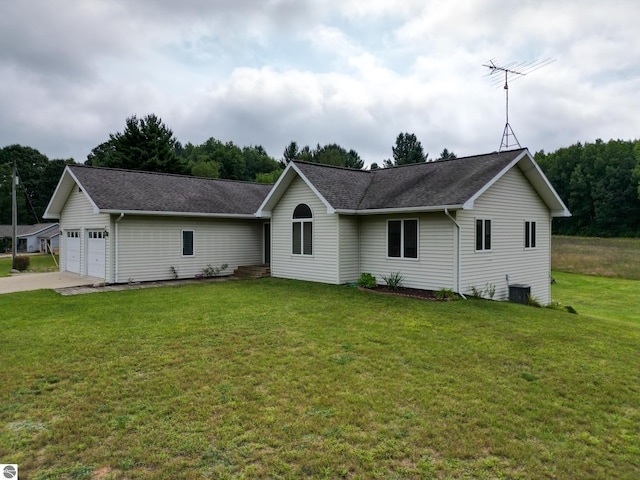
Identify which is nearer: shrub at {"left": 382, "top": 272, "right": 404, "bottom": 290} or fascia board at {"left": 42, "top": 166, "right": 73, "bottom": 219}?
shrub at {"left": 382, "top": 272, "right": 404, "bottom": 290}

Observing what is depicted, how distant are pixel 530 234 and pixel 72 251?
20.2 meters

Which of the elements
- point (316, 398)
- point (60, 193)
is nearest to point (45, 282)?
point (60, 193)

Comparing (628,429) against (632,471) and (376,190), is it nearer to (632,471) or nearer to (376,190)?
(632,471)

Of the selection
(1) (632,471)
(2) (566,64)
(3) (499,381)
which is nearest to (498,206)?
(2) (566,64)

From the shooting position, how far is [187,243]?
56.9ft

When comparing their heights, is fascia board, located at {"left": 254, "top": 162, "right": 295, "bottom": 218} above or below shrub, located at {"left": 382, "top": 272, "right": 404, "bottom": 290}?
above

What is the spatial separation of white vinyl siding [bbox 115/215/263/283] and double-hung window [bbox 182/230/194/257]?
121 mm

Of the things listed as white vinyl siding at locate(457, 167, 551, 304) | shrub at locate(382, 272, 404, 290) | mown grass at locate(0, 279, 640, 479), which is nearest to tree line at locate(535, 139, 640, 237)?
white vinyl siding at locate(457, 167, 551, 304)

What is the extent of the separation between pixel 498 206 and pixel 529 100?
1212cm

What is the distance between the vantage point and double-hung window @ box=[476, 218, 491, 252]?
13157 mm

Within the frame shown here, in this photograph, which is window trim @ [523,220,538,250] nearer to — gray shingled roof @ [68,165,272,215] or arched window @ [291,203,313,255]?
arched window @ [291,203,313,255]

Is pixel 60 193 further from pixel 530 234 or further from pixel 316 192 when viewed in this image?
pixel 530 234

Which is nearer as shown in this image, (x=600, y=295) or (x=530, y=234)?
(x=530, y=234)

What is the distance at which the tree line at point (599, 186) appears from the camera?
6025 centimetres
